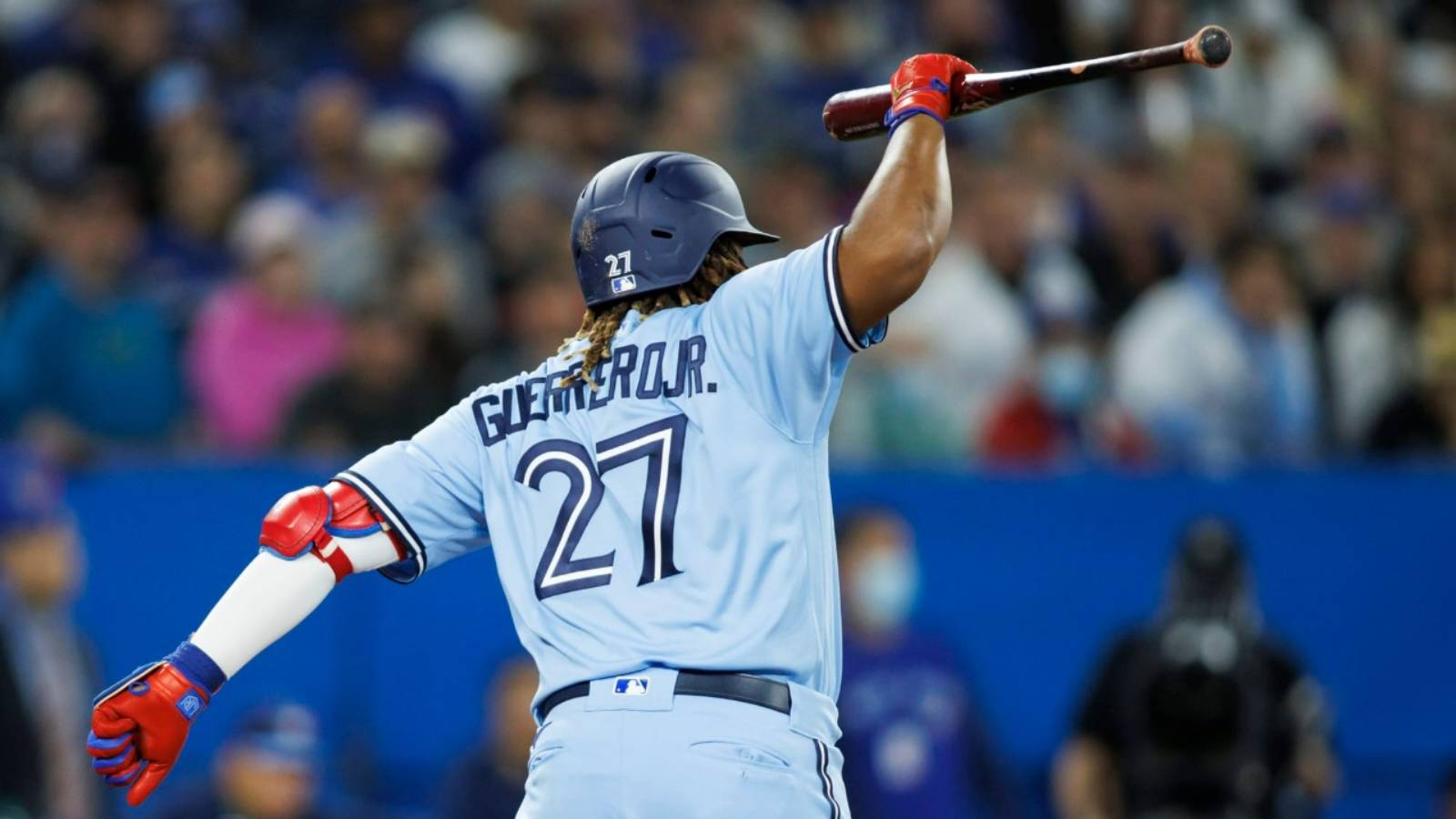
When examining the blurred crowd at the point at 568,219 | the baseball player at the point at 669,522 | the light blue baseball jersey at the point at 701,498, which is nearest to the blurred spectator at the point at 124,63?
the blurred crowd at the point at 568,219

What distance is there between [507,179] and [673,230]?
492cm

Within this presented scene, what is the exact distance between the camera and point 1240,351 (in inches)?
365

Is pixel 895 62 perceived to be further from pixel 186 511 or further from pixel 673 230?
pixel 673 230

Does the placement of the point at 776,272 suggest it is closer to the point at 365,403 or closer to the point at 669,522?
the point at 669,522

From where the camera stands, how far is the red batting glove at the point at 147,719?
3.92m

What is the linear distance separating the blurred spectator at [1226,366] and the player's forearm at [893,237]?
18.0ft

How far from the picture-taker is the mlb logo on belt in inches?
151

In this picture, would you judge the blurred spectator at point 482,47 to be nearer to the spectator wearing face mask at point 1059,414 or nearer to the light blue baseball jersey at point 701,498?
the spectator wearing face mask at point 1059,414

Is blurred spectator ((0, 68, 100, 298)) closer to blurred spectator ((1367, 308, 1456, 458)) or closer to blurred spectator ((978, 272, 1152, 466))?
blurred spectator ((978, 272, 1152, 466))

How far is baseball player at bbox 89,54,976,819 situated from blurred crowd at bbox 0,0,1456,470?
12.8ft

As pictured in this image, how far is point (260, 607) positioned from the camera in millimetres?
4066

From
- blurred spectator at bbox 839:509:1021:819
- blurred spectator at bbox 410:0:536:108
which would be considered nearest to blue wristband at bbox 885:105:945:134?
blurred spectator at bbox 839:509:1021:819

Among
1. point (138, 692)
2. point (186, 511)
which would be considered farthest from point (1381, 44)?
point (138, 692)

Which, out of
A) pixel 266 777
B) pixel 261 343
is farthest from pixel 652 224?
pixel 261 343
